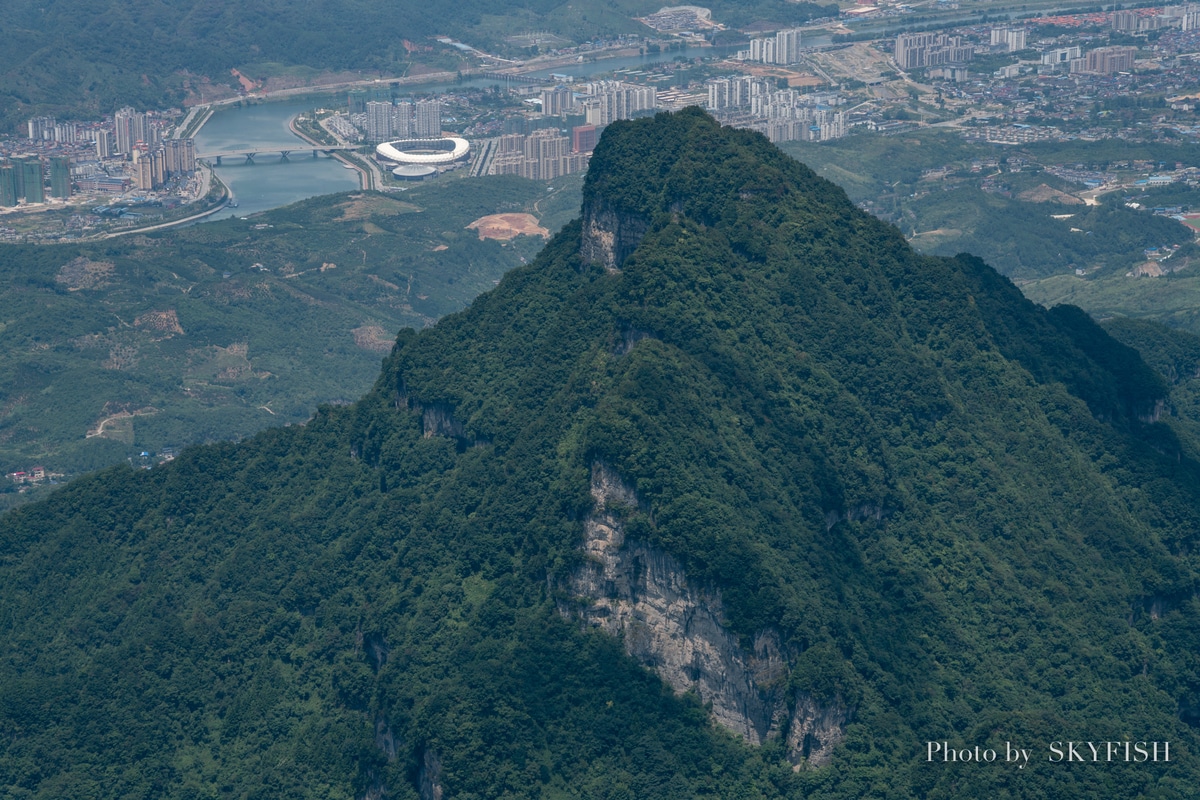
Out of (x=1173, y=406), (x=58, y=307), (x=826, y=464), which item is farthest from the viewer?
(x=58, y=307)

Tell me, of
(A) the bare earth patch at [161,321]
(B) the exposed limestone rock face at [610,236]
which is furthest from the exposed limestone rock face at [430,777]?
(A) the bare earth patch at [161,321]

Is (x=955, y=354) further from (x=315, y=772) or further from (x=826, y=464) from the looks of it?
(x=315, y=772)

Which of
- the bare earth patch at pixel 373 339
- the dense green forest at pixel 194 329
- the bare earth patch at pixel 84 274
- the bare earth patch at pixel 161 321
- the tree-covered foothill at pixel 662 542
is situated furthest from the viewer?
the bare earth patch at pixel 84 274

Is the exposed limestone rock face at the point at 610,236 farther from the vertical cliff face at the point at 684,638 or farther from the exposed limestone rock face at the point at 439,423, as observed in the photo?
the vertical cliff face at the point at 684,638

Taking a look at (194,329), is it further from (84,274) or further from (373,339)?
(84,274)

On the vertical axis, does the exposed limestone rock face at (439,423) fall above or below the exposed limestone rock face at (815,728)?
above

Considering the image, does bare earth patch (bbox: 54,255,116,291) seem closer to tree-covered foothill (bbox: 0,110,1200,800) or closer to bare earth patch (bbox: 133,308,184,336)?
bare earth patch (bbox: 133,308,184,336)

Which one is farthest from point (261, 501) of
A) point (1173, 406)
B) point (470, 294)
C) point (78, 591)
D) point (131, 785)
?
point (470, 294)

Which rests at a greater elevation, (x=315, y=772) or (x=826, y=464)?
(x=826, y=464)
